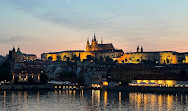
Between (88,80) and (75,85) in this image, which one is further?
(88,80)

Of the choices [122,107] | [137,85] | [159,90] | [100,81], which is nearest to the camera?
[122,107]

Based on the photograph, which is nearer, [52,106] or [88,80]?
[52,106]

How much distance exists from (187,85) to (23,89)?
5214 cm

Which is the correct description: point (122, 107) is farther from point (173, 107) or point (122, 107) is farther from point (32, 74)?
point (32, 74)

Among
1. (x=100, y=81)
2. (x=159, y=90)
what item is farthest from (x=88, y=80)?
(x=159, y=90)

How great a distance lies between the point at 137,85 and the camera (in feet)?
449

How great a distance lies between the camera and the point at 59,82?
14212 centimetres

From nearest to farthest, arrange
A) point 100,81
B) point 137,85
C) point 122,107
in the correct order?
point 122,107 → point 137,85 → point 100,81

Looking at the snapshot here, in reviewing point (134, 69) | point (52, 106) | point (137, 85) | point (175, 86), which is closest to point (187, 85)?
point (175, 86)

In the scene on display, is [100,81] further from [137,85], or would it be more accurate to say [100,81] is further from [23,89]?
[23,89]

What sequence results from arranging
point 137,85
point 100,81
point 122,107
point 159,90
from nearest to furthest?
1. point 122,107
2. point 159,90
3. point 137,85
4. point 100,81

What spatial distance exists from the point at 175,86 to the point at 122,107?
53368 millimetres

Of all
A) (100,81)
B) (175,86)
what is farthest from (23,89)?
(175,86)

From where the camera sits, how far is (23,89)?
129m
